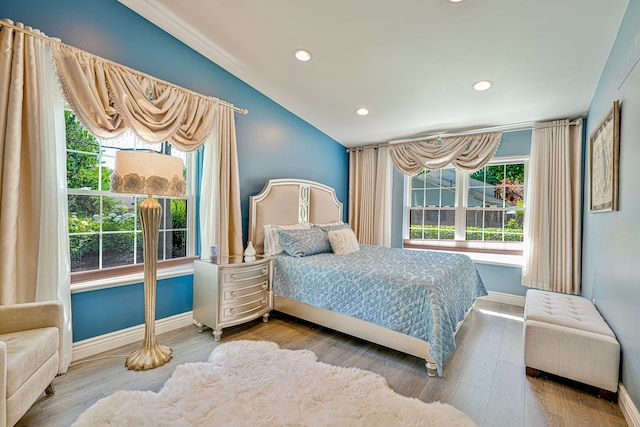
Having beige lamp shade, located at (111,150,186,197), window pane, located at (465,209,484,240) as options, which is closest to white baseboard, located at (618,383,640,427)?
window pane, located at (465,209,484,240)

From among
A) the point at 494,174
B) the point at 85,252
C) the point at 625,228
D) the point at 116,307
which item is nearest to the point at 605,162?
the point at 625,228

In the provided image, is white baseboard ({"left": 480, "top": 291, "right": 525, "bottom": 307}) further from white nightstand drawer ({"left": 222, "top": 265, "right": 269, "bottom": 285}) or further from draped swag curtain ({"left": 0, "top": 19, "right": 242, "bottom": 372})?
draped swag curtain ({"left": 0, "top": 19, "right": 242, "bottom": 372})

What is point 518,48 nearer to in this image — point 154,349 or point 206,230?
point 206,230

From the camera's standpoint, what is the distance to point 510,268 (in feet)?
12.0

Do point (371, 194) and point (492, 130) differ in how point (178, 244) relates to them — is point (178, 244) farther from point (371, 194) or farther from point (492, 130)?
point (492, 130)

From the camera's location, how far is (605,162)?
2121 millimetres

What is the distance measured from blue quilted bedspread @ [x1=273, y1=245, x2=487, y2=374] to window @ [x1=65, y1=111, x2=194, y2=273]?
1.44 metres

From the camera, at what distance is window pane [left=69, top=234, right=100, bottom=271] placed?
7.38 ft

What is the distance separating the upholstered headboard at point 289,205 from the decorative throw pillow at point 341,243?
649mm

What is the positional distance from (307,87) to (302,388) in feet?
9.72

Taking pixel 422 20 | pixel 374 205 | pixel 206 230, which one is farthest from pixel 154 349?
pixel 374 205

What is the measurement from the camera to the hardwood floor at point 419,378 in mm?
1615

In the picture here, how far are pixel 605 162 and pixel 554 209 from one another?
1.34m

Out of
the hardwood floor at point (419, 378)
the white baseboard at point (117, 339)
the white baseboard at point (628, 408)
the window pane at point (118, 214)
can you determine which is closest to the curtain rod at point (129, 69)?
the window pane at point (118, 214)
